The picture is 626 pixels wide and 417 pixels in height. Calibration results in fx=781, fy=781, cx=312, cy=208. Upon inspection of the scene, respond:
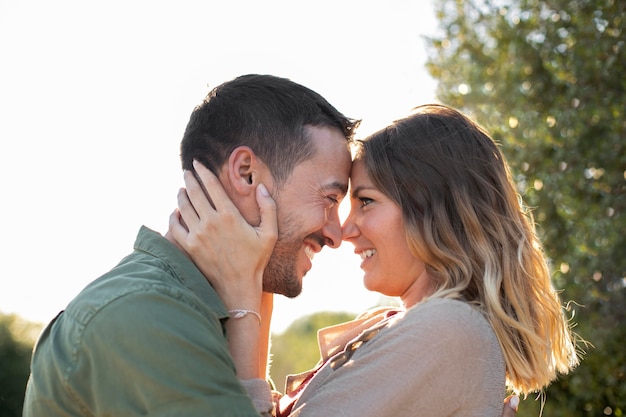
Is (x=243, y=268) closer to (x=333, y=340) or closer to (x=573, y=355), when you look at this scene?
(x=333, y=340)

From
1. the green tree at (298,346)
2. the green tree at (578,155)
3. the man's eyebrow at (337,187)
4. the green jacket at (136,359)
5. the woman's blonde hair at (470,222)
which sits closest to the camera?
the green jacket at (136,359)

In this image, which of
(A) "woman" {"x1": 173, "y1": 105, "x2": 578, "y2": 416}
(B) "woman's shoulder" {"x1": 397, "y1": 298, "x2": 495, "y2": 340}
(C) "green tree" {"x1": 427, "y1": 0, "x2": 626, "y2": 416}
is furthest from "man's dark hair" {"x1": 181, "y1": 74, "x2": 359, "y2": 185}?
(C) "green tree" {"x1": 427, "y1": 0, "x2": 626, "y2": 416}

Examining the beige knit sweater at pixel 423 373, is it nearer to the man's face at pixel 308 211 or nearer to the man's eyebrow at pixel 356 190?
the man's face at pixel 308 211

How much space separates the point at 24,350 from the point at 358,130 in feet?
16.5

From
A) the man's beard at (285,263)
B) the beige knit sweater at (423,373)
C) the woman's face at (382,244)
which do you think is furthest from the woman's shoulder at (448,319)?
the man's beard at (285,263)

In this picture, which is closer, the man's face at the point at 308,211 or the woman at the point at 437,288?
the woman at the point at 437,288

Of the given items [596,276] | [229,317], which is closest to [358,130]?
[229,317]

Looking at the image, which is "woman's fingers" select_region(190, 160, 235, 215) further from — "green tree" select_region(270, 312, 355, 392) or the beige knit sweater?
"green tree" select_region(270, 312, 355, 392)

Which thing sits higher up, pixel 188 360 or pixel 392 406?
pixel 188 360

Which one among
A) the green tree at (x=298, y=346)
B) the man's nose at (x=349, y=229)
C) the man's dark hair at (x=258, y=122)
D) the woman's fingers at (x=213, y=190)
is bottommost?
the green tree at (x=298, y=346)

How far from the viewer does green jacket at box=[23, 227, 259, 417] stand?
6.97ft

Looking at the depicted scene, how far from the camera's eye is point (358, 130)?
3.58m

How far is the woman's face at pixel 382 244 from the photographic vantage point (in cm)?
341

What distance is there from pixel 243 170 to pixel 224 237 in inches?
13.6
